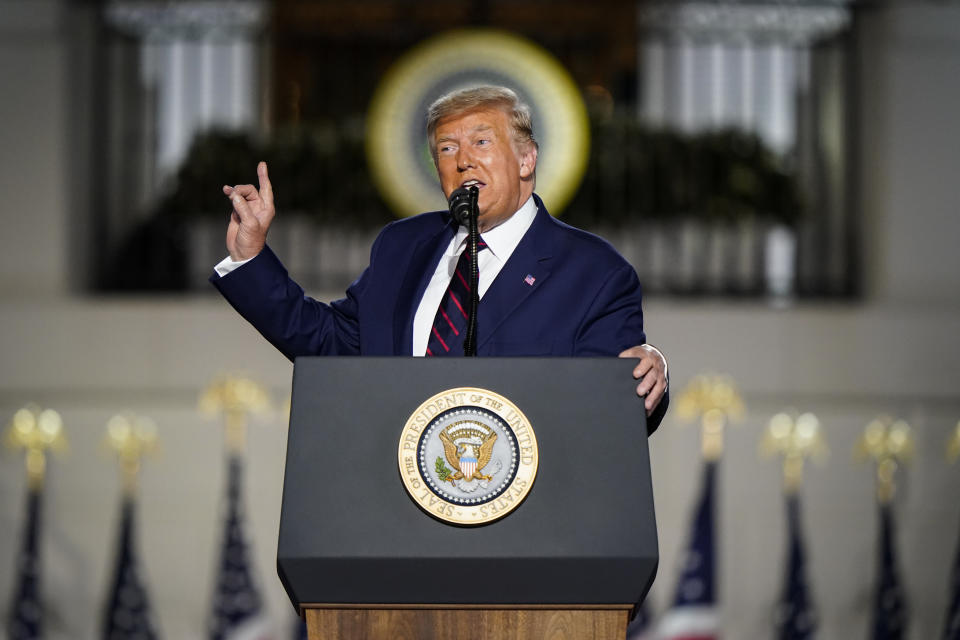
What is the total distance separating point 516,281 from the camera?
1.67 metres

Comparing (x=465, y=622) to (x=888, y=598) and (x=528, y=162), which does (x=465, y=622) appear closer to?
(x=528, y=162)

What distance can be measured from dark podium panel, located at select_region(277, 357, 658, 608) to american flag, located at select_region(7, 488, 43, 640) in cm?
371

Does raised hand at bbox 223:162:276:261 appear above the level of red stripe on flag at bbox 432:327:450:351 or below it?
above

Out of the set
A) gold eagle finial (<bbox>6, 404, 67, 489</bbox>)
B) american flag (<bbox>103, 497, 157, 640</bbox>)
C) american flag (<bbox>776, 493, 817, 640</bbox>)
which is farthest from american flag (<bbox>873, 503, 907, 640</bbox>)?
gold eagle finial (<bbox>6, 404, 67, 489</bbox>)

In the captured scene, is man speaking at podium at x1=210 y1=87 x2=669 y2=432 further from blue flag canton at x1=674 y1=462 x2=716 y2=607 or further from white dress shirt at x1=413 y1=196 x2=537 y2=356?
blue flag canton at x1=674 y1=462 x2=716 y2=607

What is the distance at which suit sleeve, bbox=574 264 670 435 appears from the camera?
1670mm

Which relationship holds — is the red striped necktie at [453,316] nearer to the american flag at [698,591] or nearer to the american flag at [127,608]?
the american flag at [698,591]

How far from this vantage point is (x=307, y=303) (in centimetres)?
171

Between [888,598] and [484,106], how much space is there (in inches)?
146

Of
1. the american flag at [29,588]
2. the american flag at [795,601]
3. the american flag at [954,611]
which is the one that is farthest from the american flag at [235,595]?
the american flag at [954,611]

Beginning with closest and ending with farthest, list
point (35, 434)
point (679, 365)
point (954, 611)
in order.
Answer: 1. point (954, 611)
2. point (35, 434)
3. point (679, 365)

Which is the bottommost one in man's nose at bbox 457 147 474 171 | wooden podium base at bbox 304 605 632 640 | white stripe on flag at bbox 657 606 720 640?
white stripe on flag at bbox 657 606 720 640

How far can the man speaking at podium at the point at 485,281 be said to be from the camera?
1.65 metres

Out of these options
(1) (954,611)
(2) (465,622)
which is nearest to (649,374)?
(2) (465,622)
